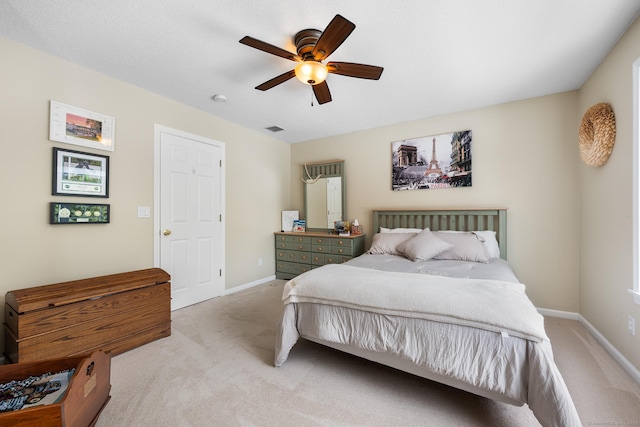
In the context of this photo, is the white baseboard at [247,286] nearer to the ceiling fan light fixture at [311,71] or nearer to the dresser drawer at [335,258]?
the dresser drawer at [335,258]

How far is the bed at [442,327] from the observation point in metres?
1.28

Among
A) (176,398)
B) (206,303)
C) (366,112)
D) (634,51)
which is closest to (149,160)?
(206,303)

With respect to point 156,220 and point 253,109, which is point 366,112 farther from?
point 156,220

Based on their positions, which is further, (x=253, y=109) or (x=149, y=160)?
(x=253, y=109)

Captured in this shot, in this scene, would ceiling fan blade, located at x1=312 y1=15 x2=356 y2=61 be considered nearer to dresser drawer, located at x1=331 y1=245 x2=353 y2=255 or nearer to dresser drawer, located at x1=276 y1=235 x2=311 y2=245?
dresser drawer, located at x1=331 y1=245 x2=353 y2=255

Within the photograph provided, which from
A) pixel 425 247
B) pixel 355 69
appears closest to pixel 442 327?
pixel 425 247

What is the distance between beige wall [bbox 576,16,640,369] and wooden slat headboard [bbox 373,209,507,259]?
742 millimetres

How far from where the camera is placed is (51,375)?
1442 millimetres

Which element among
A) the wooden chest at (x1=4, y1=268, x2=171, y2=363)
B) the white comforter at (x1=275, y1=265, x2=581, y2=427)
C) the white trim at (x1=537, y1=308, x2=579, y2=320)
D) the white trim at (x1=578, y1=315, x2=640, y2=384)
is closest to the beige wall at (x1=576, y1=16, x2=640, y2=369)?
the white trim at (x1=578, y1=315, x2=640, y2=384)

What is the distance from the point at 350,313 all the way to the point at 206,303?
2451mm

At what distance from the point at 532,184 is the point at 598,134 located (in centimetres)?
92

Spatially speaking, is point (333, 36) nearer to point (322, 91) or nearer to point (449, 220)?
point (322, 91)

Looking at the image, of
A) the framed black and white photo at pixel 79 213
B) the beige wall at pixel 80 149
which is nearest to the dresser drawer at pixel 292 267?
the beige wall at pixel 80 149

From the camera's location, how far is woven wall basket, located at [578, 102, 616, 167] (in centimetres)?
215
